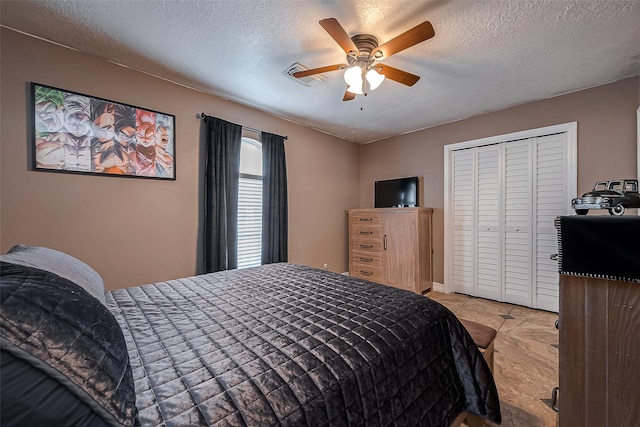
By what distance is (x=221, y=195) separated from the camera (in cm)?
292

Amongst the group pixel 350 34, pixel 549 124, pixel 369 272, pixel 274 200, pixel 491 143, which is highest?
pixel 350 34

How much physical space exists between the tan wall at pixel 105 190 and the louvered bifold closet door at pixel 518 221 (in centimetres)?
331

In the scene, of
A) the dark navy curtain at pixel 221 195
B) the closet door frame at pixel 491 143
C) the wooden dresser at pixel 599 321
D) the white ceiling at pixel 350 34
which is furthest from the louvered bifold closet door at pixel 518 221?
the dark navy curtain at pixel 221 195

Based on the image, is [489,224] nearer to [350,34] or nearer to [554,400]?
[554,400]

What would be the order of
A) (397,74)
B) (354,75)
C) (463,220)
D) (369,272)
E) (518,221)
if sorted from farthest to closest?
(369,272) → (463,220) → (518,221) → (397,74) → (354,75)

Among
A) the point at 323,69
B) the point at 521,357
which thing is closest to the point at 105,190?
the point at 323,69

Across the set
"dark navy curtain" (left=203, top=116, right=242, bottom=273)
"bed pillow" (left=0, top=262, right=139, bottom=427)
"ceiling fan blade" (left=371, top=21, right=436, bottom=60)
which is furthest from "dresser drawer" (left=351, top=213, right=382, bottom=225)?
"bed pillow" (left=0, top=262, right=139, bottom=427)

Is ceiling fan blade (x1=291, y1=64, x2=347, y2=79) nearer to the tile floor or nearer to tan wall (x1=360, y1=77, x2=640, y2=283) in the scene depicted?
tan wall (x1=360, y1=77, x2=640, y2=283)

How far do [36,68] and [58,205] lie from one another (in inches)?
43.0

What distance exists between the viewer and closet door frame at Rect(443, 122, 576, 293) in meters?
2.82

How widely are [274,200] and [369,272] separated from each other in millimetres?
2009

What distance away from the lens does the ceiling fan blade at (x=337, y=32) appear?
150cm

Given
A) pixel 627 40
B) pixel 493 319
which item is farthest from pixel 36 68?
pixel 493 319

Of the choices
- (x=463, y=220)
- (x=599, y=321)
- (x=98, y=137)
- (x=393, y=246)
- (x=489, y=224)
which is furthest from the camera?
(x=393, y=246)
